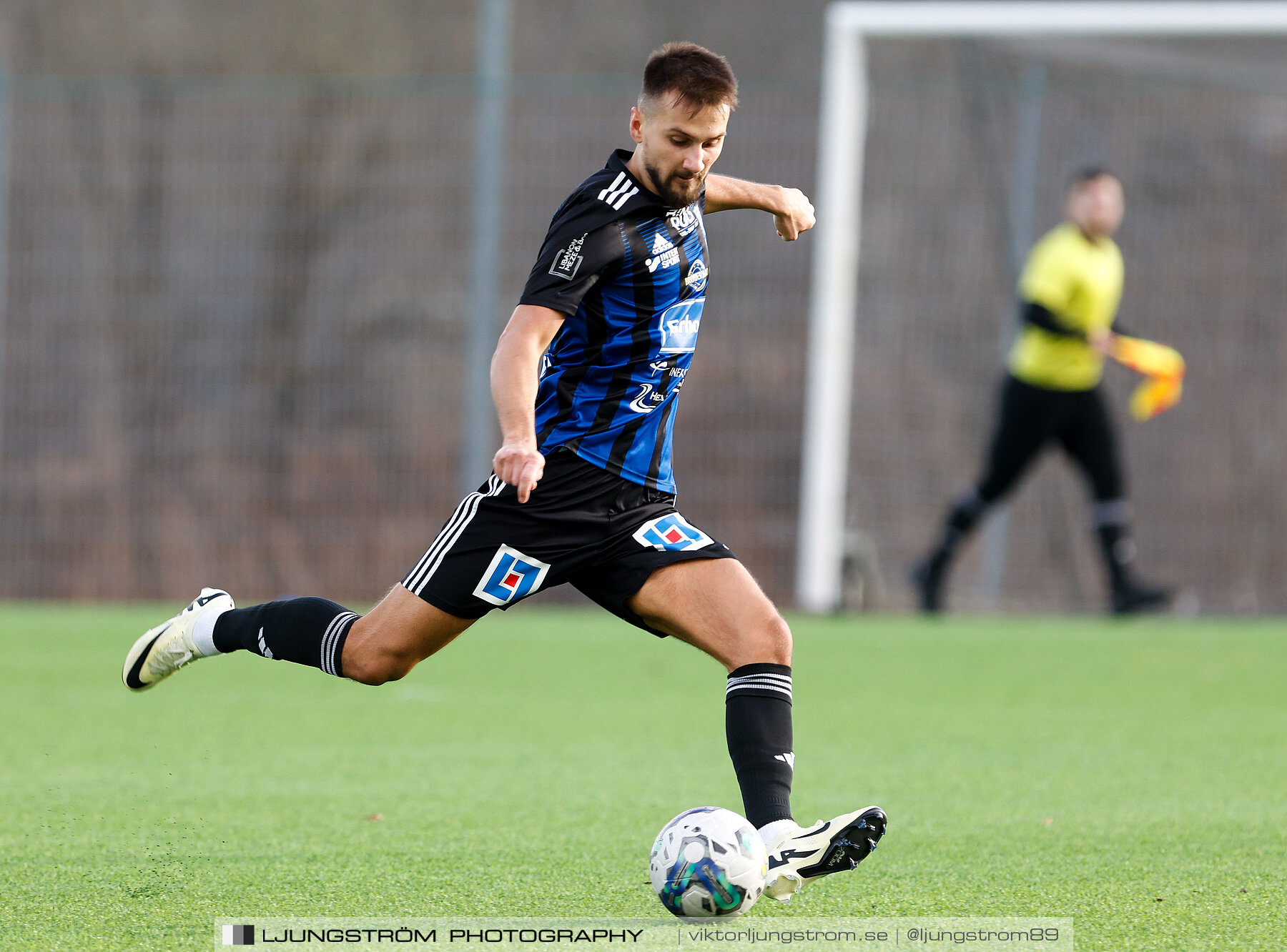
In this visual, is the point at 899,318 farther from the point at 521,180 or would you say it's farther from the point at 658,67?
the point at 658,67

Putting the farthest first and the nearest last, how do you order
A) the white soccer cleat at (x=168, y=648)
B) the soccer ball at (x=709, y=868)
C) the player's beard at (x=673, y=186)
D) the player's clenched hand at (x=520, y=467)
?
the white soccer cleat at (x=168, y=648)
the player's beard at (x=673, y=186)
the player's clenched hand at (x=520, y=467)
the soccer ball at (x=709, y=868)

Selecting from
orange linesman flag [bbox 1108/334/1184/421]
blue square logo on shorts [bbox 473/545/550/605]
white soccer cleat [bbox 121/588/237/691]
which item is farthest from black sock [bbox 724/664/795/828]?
orange linesman flag [bbox 1108/334/1184/421]

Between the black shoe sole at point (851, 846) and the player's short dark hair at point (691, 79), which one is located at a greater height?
the player's short dark hair at point (691, 79)

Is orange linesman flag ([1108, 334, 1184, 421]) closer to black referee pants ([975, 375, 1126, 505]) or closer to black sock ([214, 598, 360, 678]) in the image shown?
black referee pants ([975, 375, 1126, 505])

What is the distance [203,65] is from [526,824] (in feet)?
40.0

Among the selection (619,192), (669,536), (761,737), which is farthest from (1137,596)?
→ (619,192)

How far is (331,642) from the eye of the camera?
4.09m

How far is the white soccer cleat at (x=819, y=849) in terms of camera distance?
11.0ft

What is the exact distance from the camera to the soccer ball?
3.21 metres

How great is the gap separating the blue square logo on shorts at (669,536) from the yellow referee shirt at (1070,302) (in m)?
5.98

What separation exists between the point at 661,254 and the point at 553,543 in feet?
2.23

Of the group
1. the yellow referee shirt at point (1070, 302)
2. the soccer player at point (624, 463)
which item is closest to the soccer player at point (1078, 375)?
the yellow referee shirt at point (1070, 302)

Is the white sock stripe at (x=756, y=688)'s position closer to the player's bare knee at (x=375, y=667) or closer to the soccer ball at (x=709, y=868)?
the soccer ball at (x=709, y=868)

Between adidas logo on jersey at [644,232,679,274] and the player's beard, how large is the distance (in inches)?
3.0
